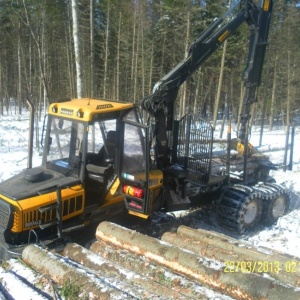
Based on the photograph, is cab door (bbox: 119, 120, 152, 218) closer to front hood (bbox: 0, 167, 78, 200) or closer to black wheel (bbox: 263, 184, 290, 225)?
front hood (bbox: 0, 167, 78, 200)

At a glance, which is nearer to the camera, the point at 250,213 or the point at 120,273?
the point at 120,273

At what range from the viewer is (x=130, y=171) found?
6.02m

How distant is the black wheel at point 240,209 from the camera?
291 inches

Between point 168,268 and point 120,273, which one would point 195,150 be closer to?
point 168,268

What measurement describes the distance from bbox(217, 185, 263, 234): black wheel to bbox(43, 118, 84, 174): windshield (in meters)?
3.46

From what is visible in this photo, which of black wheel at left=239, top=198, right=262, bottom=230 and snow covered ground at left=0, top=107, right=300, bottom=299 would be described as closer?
snow covered ground at left=0, top=107, right=300, bottom=299

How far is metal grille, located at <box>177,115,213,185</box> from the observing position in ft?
24.7

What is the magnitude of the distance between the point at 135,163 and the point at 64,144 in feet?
4.29

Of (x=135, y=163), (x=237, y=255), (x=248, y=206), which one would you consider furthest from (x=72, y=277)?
(x=248, y=206)

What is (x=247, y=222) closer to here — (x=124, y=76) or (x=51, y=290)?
(x=51, y=290)

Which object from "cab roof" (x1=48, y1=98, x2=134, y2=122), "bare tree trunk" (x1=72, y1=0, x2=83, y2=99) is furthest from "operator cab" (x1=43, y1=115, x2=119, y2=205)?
"bare tree trunk" (x1=72, y1=0, x2=83, y2=99)

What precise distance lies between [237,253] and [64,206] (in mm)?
2688

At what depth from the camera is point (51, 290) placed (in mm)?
3988
